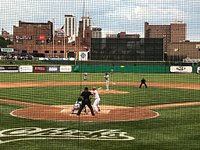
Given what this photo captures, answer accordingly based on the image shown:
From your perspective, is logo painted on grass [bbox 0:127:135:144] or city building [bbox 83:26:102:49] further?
city building [bbox 83:26:102:49]

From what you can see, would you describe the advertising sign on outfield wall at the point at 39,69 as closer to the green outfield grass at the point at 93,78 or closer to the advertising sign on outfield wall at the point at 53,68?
the advertising sign on outfield wall at the point at 53,68

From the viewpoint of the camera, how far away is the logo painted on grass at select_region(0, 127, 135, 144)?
10.0m

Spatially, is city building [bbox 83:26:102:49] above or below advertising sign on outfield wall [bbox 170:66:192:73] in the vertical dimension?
above

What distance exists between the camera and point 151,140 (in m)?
9.85

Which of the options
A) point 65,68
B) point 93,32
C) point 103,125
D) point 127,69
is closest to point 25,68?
point 65,68

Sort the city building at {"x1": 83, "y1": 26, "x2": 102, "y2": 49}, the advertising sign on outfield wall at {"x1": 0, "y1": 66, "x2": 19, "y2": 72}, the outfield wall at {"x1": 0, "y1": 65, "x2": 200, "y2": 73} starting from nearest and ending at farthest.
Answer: the city building at {"x1": 83, "y1": 26, "x2": 102, "y2": 49}
the advertising sign on outfield wall at {"x1": 0, "y1": 66, "x2": 19, "y2": 72}
the outfield wall at {"x1": 0, "y1": 65, "x2": 200, "y2": 73}

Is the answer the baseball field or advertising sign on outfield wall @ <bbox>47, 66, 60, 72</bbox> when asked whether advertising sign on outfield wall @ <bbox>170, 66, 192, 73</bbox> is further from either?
the baseball field

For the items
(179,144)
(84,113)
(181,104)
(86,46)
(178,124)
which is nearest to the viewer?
(179,144)

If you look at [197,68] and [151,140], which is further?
[197,68]

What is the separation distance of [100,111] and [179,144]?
19.2 feet

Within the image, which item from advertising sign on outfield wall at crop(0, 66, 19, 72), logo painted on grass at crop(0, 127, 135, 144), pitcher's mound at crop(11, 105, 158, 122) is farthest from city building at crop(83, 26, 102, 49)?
logo painted on grass at crop(0, 127, 135, 144)

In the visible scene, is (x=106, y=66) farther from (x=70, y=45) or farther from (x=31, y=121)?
(x=31, y=121)

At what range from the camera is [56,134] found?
1052cm

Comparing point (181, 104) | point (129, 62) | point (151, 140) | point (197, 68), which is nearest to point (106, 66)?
point (129, 62)
